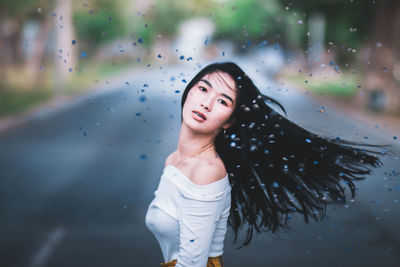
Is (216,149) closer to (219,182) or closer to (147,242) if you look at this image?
(219,182)

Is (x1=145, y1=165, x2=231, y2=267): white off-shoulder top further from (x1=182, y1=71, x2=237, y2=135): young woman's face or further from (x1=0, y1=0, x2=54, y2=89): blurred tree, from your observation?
(x1=0, y1=0, x2=54, y2=89): blurred tree

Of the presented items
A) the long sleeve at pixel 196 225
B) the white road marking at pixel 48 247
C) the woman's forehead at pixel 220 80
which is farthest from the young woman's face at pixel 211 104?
the white road marking at pixel 48 247

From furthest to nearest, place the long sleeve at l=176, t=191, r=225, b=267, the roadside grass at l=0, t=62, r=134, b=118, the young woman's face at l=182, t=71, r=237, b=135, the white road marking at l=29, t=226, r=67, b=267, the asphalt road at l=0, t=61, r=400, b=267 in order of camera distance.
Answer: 1. the roadside grass at l=0, t=62, r=134, b=118
2. the white road marking at l=29, t=226, r=67, b=267
3. the asphalt road at l=0, t=61, r=400, b=267
4. the young woman's face at l=182, t=71, r=237, b=135
5. the long sleeve at l=176, t=191, r=225, b=267

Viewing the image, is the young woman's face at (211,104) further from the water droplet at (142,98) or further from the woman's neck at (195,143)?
the water droplet at (142,98)

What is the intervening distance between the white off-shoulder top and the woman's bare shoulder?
19 millimetres

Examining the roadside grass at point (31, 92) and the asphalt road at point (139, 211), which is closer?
the asphalt road at point (139, 211)

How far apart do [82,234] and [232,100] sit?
320cm

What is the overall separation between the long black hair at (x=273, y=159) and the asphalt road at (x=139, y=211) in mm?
141

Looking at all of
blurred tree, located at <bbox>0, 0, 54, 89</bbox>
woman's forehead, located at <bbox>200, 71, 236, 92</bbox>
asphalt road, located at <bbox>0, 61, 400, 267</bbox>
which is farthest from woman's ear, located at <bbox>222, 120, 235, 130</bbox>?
blurred tree, located at <bbox>0, 0, 54, 89</bbox>

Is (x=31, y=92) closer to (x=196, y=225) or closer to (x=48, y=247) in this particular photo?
(x=48, y=247)

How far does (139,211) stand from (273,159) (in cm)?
Answer: 338

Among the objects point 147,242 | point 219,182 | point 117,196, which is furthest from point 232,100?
point 117,196

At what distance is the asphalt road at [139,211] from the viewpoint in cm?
231

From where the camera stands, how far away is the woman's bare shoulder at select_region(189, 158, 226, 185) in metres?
1.71
